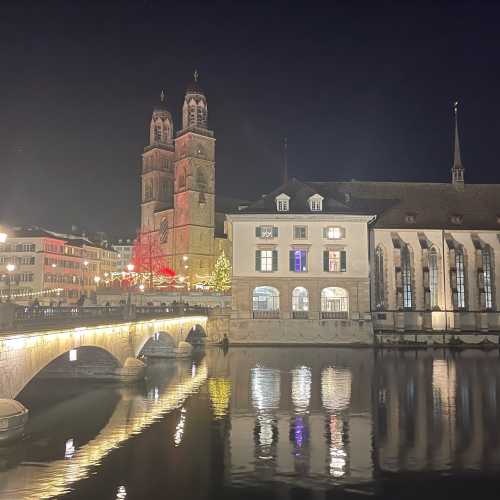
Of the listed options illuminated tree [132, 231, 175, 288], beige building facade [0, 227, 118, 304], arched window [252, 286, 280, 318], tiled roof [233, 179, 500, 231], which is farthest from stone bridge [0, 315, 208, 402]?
beige building facade [0, 227, 118, 304]

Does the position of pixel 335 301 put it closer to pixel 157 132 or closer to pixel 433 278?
pixel 433 278

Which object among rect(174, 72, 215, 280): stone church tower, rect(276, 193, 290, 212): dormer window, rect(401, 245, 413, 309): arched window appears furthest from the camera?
rect(174, 72, 215, 280): stone church tower

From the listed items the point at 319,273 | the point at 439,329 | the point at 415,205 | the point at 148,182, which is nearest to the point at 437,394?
the point at 319,273

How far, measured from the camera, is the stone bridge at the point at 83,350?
21.5m

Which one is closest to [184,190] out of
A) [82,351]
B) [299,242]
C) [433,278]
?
[299,242]

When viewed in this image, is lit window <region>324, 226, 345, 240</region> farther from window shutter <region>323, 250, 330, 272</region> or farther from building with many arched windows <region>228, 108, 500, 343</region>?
window shutter <region>323, 250, 330, 272</region>

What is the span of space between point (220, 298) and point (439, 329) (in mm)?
27178

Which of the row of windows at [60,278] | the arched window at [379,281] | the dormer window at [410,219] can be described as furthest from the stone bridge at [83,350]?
the row of windows at [60,278]

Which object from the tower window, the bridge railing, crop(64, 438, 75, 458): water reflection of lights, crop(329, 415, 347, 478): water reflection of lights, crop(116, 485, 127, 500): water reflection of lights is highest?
the tower window

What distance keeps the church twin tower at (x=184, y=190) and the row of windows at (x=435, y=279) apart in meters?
37.4

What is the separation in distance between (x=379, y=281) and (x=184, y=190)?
154 feet

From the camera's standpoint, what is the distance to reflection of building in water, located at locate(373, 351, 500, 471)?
20516 millimetres

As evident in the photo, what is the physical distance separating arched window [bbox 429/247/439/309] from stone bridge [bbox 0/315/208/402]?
30.2 metres

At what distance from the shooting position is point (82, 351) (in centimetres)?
3725
